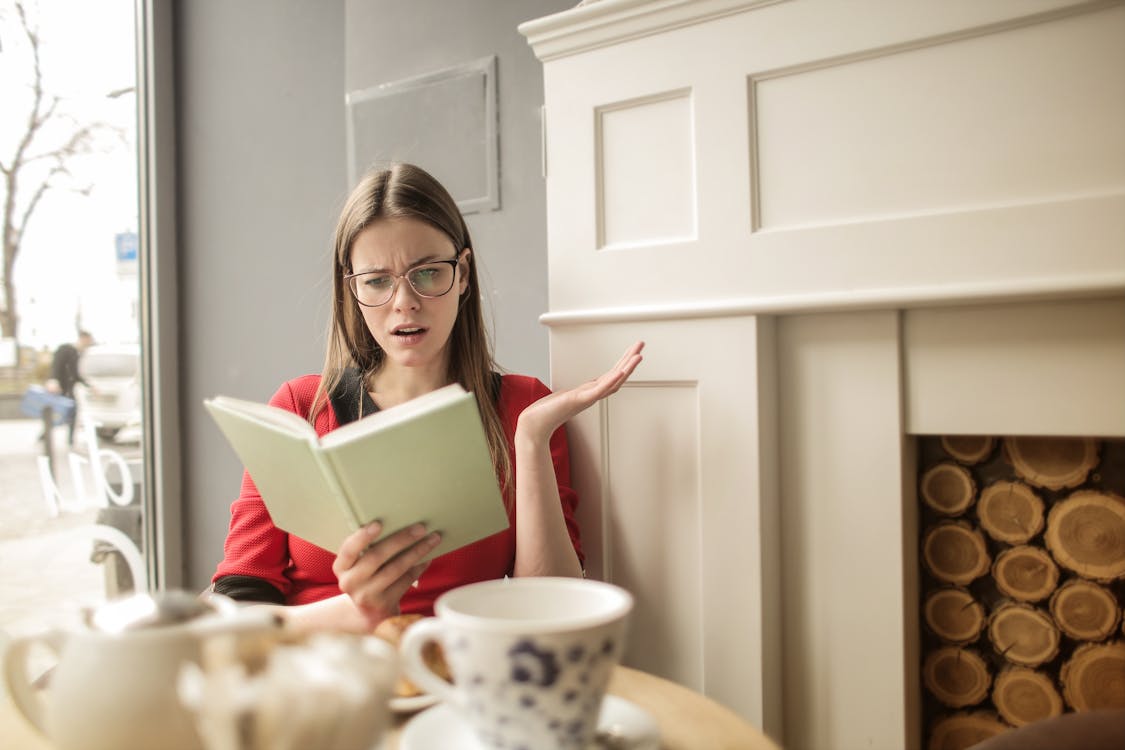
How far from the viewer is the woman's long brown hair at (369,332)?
3.92 feet

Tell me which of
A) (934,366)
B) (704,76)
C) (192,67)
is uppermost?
(192,67)

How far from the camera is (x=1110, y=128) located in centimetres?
84

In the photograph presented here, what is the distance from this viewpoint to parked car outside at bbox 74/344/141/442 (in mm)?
2080

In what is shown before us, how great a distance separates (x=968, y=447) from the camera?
1.00 meters

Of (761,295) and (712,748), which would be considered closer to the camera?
(712,748)

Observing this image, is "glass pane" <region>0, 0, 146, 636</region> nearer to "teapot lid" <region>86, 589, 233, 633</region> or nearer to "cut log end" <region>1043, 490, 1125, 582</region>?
"teapot lid" <region>86, 589, 233, 633</region>

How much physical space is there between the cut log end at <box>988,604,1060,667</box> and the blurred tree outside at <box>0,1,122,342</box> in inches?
92.8

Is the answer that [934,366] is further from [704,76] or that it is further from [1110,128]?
[704,76]

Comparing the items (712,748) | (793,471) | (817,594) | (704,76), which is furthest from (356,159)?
(712,748)

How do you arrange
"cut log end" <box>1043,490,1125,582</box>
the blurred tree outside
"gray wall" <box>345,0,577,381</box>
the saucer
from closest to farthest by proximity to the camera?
1. the saucer
2. "cut log end" <box>1043,490,1125,582</box>
3. "gray wall" <box>345,0,577,381</box>
4. the blurred tree outside

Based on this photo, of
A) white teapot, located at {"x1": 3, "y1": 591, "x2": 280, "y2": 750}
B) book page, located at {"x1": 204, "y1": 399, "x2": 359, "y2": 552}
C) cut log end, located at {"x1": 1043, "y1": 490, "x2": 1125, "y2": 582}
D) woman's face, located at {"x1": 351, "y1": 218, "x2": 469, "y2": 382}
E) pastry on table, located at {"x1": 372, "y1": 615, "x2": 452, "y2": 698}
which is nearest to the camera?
white teapot, located at {"x1": 3, "y1": 591, "x2": 280, "y2": 750}

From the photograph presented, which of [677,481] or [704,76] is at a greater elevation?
[704,76]

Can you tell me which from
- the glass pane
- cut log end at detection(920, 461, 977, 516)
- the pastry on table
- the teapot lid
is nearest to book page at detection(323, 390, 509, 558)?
the pastry on table

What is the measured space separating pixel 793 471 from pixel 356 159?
1.34 meters
